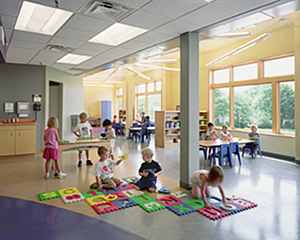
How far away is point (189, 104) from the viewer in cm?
437

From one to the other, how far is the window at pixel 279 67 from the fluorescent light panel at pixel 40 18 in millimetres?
6934

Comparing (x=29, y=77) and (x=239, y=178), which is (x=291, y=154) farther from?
(x=29, y=77)

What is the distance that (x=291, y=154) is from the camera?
7.19 metres

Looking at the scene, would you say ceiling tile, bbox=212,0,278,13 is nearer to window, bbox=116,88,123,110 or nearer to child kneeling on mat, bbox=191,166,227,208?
child kneeling on mat, bbox=191,166,227,208

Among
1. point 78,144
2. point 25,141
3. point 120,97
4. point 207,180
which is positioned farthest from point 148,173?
point 120,97

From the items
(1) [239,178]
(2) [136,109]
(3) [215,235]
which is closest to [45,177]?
(3) [215,235]

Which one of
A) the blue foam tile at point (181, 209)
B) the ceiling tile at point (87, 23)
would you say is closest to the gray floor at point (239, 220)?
the blue foam tile at point (181, 209)

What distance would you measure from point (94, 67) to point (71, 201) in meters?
5.38

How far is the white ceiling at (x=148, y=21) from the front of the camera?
326 centimetres

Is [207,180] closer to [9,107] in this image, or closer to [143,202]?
[143,202]

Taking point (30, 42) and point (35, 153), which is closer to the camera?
point (30, 42)

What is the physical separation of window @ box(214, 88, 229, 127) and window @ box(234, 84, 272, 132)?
47cm

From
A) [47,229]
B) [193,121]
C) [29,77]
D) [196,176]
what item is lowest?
[47,229]

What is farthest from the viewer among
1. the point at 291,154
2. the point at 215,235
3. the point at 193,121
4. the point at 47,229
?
the point at 291,154
